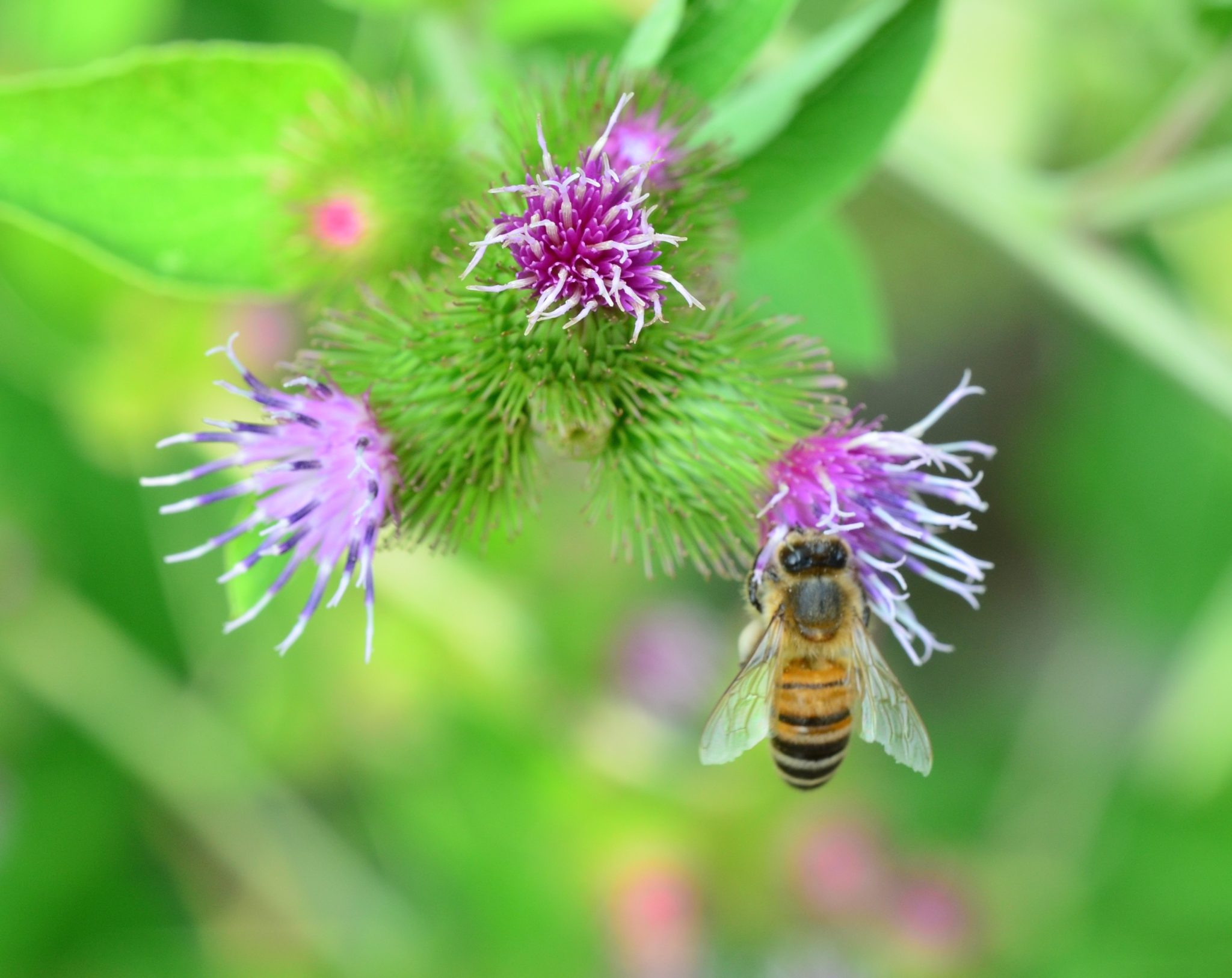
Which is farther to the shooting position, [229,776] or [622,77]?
[229,776]

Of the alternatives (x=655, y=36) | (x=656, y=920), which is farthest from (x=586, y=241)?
(x=656, y=920)

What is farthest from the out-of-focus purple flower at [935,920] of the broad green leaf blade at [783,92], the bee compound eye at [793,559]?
the broad green leaf blade at [783,92]

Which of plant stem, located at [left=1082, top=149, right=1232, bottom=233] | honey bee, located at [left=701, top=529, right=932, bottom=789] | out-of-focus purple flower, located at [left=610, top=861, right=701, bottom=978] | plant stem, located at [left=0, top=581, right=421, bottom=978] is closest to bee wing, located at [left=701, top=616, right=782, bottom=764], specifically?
honey bee, located at [left=701, top=529, right=932, bottom=789]

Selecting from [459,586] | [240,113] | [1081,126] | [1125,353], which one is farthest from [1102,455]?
[240,113]

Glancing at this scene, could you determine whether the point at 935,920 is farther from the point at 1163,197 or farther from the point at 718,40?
the point at 718,40

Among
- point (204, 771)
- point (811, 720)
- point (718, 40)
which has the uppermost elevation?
point (718, 40)

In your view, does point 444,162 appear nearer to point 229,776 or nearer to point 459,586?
point 459,586

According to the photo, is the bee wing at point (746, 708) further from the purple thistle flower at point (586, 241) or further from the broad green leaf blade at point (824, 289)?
the purple thistle flower at point (586, 241)
